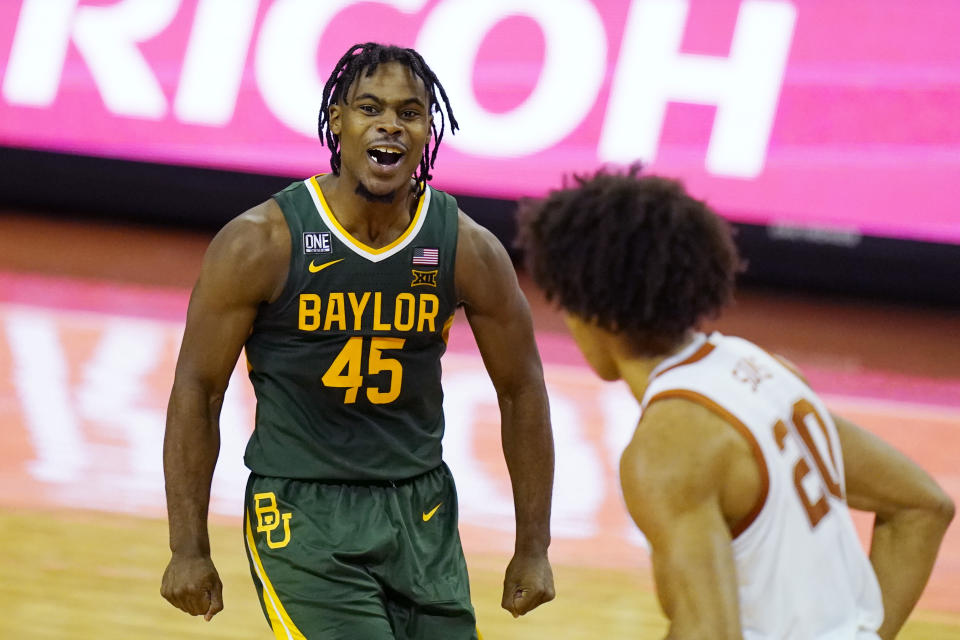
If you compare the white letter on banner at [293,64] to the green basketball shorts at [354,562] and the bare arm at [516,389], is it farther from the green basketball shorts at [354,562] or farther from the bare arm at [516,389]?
the green basketball shorts at [354,562]

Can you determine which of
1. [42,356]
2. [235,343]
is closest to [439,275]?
[235,343]

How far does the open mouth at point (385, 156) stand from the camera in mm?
2977

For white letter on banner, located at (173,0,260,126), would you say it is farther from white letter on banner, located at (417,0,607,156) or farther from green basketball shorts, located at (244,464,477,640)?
green basketball shorts, located at (244,464,477,640)

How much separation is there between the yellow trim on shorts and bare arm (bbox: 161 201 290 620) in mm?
89

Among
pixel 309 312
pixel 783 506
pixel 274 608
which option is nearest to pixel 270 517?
pixel 274 608

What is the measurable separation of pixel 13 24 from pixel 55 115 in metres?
0.73

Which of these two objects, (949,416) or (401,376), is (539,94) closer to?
(949,416)

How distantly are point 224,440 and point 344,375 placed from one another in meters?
3.28

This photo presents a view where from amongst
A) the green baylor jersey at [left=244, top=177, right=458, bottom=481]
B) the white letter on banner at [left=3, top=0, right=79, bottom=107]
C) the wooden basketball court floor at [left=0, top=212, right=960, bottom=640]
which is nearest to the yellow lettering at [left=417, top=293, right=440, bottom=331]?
the green baylor jersey at [left=244, top=177, right=458, bottom=481]

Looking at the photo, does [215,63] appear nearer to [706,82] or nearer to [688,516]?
[706,82]

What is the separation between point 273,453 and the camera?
9.87ft

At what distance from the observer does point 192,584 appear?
2.94 m

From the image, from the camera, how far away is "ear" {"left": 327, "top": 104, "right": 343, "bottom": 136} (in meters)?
3.08

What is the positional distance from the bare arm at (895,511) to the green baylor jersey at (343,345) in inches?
37.0
